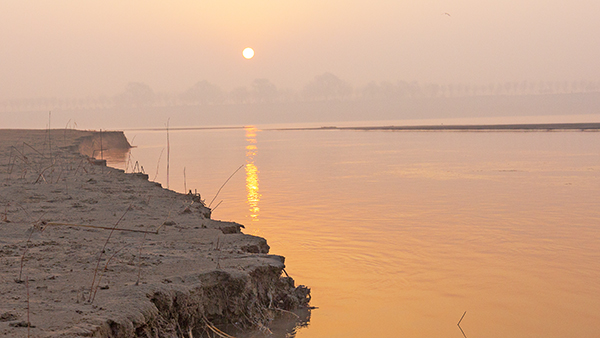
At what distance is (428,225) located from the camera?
10703 millimetres

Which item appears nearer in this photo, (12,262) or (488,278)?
(12,262)

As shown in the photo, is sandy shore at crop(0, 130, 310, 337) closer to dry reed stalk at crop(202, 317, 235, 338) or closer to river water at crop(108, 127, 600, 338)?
dry reed stalk at crop(202, 317, 235, 338)

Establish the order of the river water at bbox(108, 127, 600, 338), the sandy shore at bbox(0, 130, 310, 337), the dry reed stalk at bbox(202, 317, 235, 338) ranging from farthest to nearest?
the river water at bbox(108, 127, 600, 338)
the dry reed stalk at bbox(202, 317, 235, 338)
the sandy shore at bbox(0, 130, 310, 337)

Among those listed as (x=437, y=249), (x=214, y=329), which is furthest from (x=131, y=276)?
(x=437, y=249)

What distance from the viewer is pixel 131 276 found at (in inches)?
209

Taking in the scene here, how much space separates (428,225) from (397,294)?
Answer: 4323mm

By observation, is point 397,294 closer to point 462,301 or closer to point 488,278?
point 462,301

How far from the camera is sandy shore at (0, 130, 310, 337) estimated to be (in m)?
4.30

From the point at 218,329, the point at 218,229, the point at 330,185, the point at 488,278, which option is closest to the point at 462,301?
the point at 488,278

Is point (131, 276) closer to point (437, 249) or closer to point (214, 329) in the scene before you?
point (214, 329)

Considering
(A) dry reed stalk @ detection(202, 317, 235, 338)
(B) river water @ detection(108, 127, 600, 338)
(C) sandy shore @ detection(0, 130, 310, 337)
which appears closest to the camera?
(C) sandy shore @ detection(0, 130, 310, 337)

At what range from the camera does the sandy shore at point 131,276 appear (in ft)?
14.1

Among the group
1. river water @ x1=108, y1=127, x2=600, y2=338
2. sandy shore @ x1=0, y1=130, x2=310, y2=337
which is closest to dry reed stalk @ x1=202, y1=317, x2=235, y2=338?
sandy shore @ x1=0, y1=130, x2=310, y2=337

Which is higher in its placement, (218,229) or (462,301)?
(218,229)
